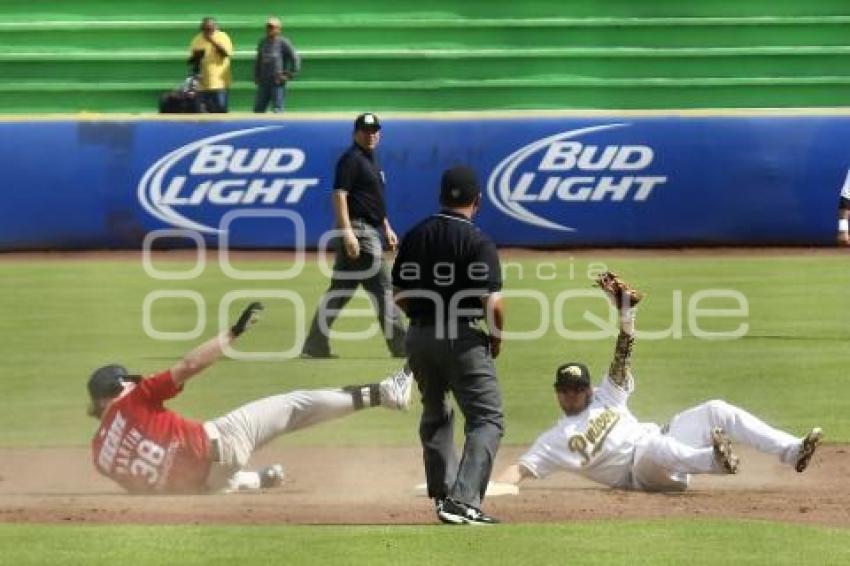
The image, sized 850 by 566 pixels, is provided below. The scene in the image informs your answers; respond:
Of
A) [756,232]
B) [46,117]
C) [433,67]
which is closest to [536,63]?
→ [433,67]

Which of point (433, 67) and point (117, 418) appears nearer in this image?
point (117, 418)

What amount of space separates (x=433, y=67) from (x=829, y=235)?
8042 millimetres

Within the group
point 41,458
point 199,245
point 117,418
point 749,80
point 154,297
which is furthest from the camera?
point 749,80

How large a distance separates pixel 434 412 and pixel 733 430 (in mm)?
1831

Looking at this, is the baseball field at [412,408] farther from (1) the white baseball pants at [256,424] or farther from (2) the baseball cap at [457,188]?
(2) the baseball cap at [457,188]

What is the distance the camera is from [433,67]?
97.3 ft

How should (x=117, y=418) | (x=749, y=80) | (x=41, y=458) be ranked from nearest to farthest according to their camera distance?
(x=117, y=418) < (x=41, y=458) < (x=749, y=80)

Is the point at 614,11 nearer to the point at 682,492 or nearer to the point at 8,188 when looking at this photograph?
the point at 8,188

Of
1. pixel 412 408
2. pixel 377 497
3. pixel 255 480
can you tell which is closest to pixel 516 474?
pixel 377 497

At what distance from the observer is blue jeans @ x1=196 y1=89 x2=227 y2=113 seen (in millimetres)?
27047

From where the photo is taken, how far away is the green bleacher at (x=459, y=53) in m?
29.4

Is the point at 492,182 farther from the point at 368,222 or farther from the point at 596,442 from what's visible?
the point at 596,442

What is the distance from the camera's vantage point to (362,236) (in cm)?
1574

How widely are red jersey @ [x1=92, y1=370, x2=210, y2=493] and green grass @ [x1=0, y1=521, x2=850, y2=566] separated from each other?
2.90 feet
